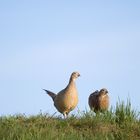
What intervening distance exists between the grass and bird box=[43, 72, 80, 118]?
2.25 feet

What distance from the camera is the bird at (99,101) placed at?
1409cm

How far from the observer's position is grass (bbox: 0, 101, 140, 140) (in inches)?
399

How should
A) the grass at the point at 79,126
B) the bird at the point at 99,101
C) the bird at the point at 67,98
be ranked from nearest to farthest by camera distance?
the grass at the point at 79,126
the bird at the point at 67,98
the bird at the point at 99,101

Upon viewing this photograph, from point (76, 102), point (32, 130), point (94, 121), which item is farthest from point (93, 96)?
point (32, 130)

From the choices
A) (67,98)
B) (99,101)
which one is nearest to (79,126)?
(67,98)

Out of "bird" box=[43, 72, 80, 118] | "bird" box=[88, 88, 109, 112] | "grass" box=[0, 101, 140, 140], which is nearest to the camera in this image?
"grass" box=[0, 101, 140, 140]

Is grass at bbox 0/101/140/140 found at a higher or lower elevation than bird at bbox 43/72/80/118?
lower

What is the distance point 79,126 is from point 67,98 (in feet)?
4.42

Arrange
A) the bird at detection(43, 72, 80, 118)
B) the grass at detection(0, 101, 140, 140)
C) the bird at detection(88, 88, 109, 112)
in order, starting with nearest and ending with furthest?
the grass at detection(0, 101, 140, 140)
the bird at detection(43, 72, 80, 118)
the bird at detection(88, 88, 109, 112)

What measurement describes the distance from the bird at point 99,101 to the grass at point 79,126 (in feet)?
4.06

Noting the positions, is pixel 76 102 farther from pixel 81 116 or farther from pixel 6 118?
pixel 6 118

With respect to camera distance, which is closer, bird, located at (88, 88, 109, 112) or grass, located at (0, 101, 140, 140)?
grass, located at (0, 101, 140, 140)

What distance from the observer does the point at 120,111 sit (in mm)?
A: 12641

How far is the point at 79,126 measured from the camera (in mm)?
11859
